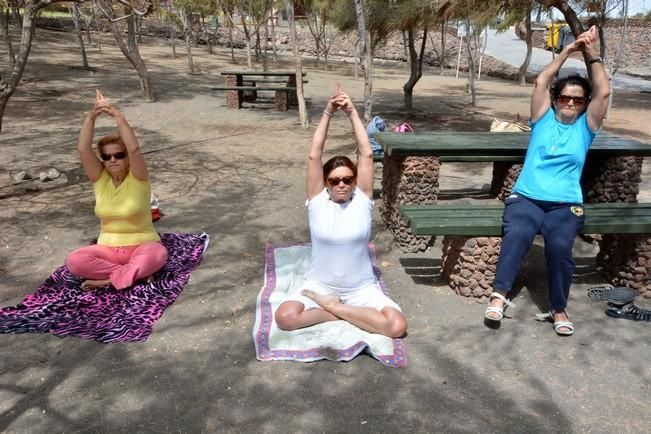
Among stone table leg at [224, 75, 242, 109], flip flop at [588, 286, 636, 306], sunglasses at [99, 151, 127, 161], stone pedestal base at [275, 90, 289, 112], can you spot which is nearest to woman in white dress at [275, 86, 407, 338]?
sunglasses at [99, 151, 127, 161]

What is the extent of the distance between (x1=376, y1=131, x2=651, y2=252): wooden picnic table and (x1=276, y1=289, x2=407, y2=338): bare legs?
1401 millimetres

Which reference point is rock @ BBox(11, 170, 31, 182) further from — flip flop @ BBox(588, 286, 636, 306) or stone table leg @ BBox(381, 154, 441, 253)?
flip flop @ BBox(588, 286, 636, 306)

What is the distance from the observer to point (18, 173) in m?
6.27

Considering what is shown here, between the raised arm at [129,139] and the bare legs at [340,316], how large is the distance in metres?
1.46

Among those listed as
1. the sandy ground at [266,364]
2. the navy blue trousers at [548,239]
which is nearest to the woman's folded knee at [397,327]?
the sandy ground at [266,364]

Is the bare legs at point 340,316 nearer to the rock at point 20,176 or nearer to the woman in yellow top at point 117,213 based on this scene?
the woman in yellow top at point 117,213

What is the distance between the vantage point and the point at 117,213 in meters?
3.68

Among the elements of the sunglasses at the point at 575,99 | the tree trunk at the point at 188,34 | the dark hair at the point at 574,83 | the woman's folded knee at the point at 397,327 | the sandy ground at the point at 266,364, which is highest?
the tree trunk at the point at 188,34

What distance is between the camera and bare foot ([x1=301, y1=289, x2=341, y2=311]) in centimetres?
320

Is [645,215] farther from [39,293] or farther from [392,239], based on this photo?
[39,293]

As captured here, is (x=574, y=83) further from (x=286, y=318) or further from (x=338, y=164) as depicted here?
(x=286, y=318)

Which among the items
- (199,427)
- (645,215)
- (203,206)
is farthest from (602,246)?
(203,206)

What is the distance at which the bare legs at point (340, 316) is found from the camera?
3.09 meters

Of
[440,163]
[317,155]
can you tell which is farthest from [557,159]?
[317,155]
